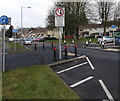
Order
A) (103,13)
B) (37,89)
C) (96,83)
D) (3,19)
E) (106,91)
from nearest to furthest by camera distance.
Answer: (106,91) < (37,89) < (96,83) < (3,19) < (103,13)

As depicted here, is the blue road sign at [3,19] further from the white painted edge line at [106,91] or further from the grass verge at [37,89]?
the white painted edge line at [106,91]

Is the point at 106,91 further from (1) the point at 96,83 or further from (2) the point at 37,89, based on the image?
(2) the point at 37,89

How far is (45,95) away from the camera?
16.1ft

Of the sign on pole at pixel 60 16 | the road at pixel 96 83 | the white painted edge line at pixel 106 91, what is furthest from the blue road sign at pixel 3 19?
the white painted edge line at pixel 106 91

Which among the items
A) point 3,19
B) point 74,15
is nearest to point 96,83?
point 3,19

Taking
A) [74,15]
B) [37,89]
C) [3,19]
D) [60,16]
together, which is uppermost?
[74,15]

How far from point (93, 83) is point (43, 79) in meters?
1.82

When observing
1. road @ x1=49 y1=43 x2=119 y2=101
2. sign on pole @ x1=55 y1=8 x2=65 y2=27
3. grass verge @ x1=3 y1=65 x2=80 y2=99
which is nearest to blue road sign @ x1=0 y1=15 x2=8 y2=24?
grass verge @ x1=3 y1=65 x2=80 y2=99

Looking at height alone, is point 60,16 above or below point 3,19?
above

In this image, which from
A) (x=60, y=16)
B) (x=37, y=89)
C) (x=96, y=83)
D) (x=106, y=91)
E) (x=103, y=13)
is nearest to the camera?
(x=106, y=91)

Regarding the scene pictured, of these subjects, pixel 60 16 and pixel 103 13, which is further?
pixel 103 13

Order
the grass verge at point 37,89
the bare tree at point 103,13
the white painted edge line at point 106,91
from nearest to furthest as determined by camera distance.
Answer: the white painted edge line at point 106,91 → the grass verge at point 37,89 → the bare tree at point 103,13

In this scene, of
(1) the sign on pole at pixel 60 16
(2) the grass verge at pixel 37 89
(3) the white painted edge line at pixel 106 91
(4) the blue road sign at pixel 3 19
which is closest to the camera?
(3) the white painted edge line at pixel 106 91

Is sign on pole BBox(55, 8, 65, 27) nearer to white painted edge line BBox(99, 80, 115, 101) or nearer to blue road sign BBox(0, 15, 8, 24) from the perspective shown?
blue road sign BBox(0, 15, 8, 24)
